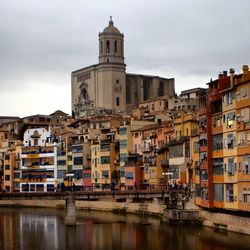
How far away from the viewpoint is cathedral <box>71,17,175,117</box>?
17562 cm

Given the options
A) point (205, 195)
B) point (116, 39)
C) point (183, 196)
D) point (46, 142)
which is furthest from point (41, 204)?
point (116, 39)

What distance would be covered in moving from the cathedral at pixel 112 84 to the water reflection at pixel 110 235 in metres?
97.3

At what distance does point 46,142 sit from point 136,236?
6498 cm

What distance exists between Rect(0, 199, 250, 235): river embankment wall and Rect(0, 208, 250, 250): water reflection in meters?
1.03

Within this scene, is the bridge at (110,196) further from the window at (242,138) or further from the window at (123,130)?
the window at (123,130)

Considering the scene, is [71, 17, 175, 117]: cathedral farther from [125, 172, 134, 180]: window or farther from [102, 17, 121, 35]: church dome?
[125, 172, 134, 180]: window

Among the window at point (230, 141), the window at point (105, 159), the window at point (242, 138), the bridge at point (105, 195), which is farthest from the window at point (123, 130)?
the window at point (242, 138)

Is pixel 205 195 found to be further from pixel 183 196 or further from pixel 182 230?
pixel 183 196

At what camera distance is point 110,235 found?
61500mm

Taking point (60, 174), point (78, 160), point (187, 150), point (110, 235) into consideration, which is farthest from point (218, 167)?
point (60, 174)

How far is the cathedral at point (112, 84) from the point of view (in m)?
176

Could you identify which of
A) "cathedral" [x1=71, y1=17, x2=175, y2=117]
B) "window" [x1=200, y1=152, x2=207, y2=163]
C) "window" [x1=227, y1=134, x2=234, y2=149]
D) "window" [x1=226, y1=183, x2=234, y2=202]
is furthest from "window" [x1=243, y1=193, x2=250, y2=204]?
"cathedral" [x1=71, y1=17, x2=175, y2=117]

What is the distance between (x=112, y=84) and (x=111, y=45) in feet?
42.0

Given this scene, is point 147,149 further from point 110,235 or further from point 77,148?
point 110,235
